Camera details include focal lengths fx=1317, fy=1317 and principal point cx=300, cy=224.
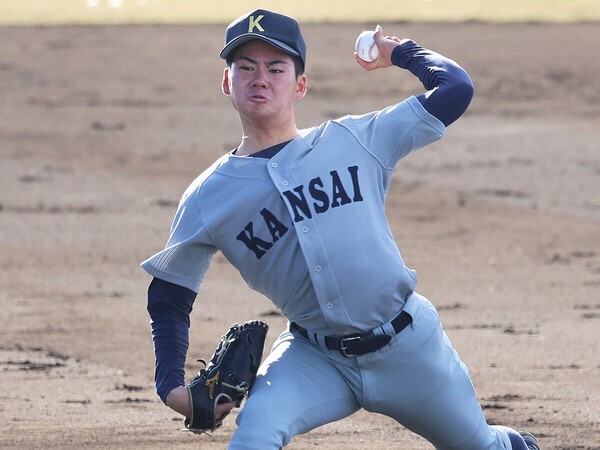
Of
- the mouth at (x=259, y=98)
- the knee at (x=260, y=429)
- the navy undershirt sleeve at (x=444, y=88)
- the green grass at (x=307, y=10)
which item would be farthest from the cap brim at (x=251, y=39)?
the green grass at (x=307, y=10)

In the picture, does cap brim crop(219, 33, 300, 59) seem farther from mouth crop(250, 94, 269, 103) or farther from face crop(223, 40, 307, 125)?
mouth crop(250, 94, 269, 103)

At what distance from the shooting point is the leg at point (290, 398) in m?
3.31

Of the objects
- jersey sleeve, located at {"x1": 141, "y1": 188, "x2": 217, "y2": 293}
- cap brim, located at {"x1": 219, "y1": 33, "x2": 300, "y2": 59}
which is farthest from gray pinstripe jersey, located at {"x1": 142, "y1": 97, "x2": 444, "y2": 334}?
cap brim, located at {"x1": 219, "y1": 33, "x2": 300, "y2": 59}

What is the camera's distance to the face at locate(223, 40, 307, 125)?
3.49 meters

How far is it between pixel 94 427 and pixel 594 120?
29.2 ft

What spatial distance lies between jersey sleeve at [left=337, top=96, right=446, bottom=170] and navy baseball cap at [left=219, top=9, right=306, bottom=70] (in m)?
0.28

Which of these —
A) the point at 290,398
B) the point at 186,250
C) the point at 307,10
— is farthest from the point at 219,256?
the point at 307,10

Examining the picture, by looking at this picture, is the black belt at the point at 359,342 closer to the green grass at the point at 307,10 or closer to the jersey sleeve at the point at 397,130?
the jersey sleeve at the point at 397,130

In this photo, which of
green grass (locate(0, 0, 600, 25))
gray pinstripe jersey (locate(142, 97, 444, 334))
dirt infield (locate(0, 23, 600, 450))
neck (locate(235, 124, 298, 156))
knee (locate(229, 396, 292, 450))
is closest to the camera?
knee (locate(229, 396, 292, 450))

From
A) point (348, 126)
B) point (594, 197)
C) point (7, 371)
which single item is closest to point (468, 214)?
point (594, 197)

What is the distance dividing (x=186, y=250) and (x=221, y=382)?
36 centimetres

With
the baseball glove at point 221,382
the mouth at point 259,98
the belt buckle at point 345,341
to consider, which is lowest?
the baseball glove at point 221,382

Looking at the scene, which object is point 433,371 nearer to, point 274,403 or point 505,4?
point 274,403

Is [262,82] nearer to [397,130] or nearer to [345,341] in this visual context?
[397,130]
